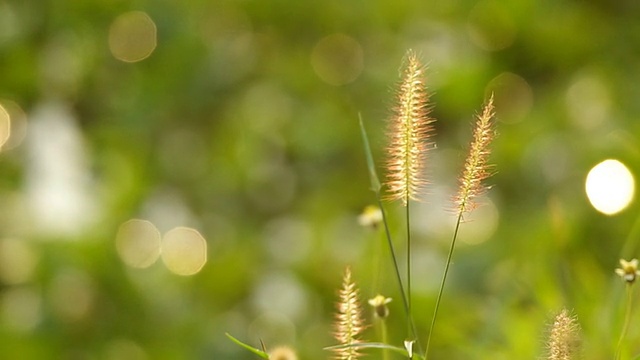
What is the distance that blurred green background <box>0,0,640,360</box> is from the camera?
5.54ft

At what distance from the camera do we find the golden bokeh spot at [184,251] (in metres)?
1.79

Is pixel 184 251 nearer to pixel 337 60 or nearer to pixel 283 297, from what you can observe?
pixel 283 297

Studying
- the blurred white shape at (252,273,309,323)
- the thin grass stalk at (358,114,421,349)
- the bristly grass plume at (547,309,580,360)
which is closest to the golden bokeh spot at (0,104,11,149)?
the blurred white shape at (252,273,309,323)

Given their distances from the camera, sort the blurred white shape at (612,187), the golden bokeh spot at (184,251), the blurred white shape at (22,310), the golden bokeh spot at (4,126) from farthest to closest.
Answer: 1. the golden bokeh spot at (4,126)
2. the golden bokeh spot at (184,251)
3. the blurred white shape at (22,310)
4. the blurred white shape at (612,187)

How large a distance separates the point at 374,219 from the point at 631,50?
1.49m

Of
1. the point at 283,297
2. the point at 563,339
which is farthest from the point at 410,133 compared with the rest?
the point at 283,297

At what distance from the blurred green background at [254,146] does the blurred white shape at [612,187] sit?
11.7 inches

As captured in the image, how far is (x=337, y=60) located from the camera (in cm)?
201

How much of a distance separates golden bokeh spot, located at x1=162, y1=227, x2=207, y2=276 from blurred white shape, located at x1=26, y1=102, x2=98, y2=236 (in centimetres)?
14

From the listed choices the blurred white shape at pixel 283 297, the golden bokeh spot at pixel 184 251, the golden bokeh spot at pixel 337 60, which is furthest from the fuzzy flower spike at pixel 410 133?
the golden bokeh spot at pixel 337 60

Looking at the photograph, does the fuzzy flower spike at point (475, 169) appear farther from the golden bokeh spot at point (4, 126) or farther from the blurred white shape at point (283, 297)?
the golden bokeh spot at point (4, 126)

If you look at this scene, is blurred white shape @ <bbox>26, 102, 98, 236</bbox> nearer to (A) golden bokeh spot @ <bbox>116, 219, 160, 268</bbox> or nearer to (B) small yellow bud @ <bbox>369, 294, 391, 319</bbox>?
(A) golden bokeh spot @ <bbox>116, 219, 160, 268</bbox>

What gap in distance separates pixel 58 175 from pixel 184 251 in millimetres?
248

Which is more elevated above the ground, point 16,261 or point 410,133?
point 410,133
